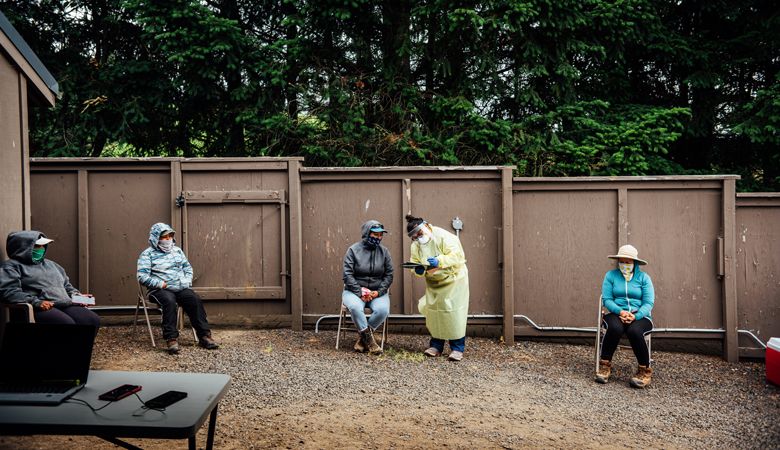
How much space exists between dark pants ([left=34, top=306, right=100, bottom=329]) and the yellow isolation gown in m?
3.37

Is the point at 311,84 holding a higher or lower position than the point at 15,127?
higher

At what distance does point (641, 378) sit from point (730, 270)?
2.13 meters

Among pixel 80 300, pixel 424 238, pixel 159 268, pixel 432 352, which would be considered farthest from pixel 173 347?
pixel 424 238

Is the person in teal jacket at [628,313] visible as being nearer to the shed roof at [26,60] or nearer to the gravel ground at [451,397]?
the gravel ground at [451,397]

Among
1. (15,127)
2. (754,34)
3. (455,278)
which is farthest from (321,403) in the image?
(754,34)

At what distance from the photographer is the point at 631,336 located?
6461 millimetres

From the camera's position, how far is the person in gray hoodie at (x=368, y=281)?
7.21 meters

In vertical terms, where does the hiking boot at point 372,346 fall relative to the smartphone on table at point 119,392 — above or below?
below

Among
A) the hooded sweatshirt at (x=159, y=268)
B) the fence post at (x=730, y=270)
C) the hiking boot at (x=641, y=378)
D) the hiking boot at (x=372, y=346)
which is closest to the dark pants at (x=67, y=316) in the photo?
the hooded sweatshirt at (x=159, y=268)

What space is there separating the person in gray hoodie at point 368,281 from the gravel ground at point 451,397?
0.33m

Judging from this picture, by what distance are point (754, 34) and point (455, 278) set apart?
7.07m

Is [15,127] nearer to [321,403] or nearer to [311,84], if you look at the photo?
[321,403]

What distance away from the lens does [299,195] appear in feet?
26.3

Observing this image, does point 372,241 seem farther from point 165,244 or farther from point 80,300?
point 80,300
